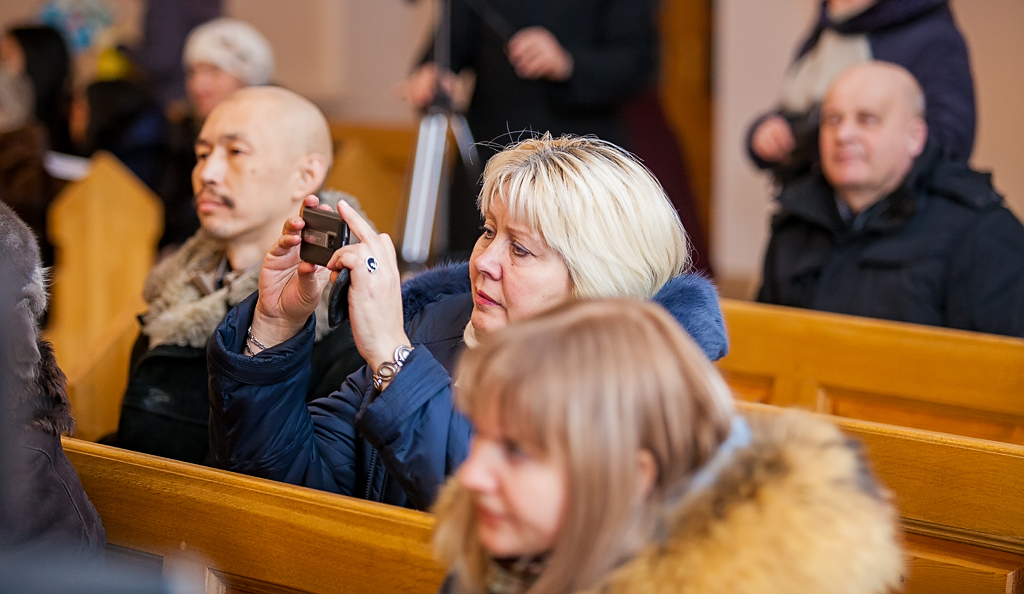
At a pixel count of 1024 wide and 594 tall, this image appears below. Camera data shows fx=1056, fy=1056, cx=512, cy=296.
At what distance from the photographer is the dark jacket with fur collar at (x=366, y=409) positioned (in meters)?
1.35

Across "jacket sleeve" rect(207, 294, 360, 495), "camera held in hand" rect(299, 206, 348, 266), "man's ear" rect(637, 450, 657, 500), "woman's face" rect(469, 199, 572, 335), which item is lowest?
"jacket sleeve" rect(207, 294, 360, 495)

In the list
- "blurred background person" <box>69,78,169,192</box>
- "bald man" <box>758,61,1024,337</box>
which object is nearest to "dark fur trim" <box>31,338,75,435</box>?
"bald man" <box>758,61,1024,337</box>

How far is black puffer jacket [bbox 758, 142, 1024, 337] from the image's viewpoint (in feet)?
7.94

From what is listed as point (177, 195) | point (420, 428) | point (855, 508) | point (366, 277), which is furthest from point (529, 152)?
point (177, 195)

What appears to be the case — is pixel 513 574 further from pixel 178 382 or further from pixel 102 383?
pixel 102 383

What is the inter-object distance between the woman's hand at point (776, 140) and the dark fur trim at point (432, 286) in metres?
1.46

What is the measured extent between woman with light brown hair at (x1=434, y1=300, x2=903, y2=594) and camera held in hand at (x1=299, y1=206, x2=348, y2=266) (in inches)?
23.4

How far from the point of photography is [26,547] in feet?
3.94

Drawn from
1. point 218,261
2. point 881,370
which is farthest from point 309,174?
point 881,370

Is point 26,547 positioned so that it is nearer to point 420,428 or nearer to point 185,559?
point 185,559

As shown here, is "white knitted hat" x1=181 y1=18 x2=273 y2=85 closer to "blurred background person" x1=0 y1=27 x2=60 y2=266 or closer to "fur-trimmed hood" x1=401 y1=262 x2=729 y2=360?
"blurred background person" x1=0 y1=27 x2=60 y2=266

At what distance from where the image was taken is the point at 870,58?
2938 mm

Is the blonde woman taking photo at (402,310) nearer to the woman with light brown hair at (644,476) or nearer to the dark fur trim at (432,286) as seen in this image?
the dark fur trim at (432,286)

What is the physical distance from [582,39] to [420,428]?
2156mm
